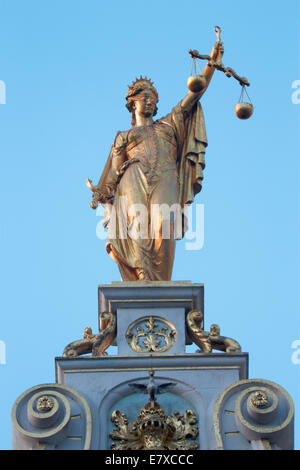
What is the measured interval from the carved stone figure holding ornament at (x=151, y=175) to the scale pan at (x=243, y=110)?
2 cm

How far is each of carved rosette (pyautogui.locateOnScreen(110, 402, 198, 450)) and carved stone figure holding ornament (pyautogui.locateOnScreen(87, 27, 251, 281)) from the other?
8.89ft

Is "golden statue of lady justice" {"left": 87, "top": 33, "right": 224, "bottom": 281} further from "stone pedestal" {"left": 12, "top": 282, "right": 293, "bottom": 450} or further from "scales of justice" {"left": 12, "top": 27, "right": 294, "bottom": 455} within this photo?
"stone pedestal" {"left": 12, "top": 282, "right": 293, "bottom": 450}

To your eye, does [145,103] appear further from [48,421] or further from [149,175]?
[48,421]

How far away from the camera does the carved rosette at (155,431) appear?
16.4 meters

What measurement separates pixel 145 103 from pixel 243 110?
5.88 ft

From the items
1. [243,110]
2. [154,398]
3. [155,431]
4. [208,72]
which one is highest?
[208,72]

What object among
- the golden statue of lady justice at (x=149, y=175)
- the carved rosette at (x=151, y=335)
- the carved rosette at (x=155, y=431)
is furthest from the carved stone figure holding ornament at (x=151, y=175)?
the carved rosette at (x=155, y=431)

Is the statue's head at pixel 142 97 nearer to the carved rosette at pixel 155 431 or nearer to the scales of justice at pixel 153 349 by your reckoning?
the scales of justice at pixel 153 349

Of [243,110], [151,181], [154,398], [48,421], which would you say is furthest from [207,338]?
[243,110]

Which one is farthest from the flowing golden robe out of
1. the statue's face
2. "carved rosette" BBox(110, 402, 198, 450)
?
"carved rosette" BBox(110, 402, 198, 450)

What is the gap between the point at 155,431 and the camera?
16438 mm
